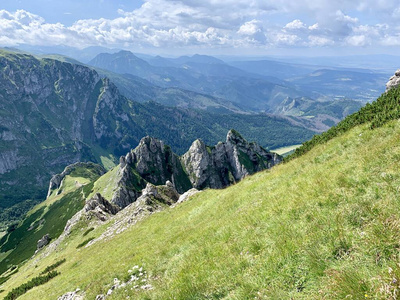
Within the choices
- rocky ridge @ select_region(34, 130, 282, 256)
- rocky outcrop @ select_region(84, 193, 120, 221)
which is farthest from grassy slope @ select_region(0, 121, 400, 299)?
rocky ridge @ select_region(34, 130, 282, 256)

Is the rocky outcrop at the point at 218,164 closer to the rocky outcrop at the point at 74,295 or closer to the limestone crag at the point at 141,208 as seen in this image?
the limestone crag at the point at 141,208

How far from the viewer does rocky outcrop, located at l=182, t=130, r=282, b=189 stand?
602 ft

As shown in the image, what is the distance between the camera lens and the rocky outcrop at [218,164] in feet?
602

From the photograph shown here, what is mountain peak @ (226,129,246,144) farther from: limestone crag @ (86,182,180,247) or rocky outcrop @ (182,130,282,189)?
limestone crag @ (86,182,180,247)

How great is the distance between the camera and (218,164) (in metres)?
195

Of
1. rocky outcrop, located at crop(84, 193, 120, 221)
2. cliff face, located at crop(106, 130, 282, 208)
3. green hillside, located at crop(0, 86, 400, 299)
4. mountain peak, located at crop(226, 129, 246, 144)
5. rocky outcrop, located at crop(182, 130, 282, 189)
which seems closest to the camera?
green hillside, located at crop(0, 86, 400, 299)

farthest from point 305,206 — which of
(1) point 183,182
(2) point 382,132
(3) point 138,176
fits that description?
(1) point 183,182

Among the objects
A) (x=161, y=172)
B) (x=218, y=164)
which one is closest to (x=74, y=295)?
(x=161, y=172)

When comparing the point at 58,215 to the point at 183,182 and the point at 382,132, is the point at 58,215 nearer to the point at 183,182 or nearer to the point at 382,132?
the point at 183,182

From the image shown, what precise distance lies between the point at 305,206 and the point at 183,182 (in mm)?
172606

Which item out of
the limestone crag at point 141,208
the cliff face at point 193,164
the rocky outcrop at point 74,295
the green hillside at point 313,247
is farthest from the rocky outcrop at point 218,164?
the green hillside at point 313,247

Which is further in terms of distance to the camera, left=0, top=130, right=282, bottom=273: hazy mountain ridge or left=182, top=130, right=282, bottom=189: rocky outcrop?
left=182, top=130, right=282, bottom=189: rocky outcrop

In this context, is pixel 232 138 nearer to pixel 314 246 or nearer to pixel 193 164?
pixel 193 164

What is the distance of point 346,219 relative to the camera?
7488 millimetres
